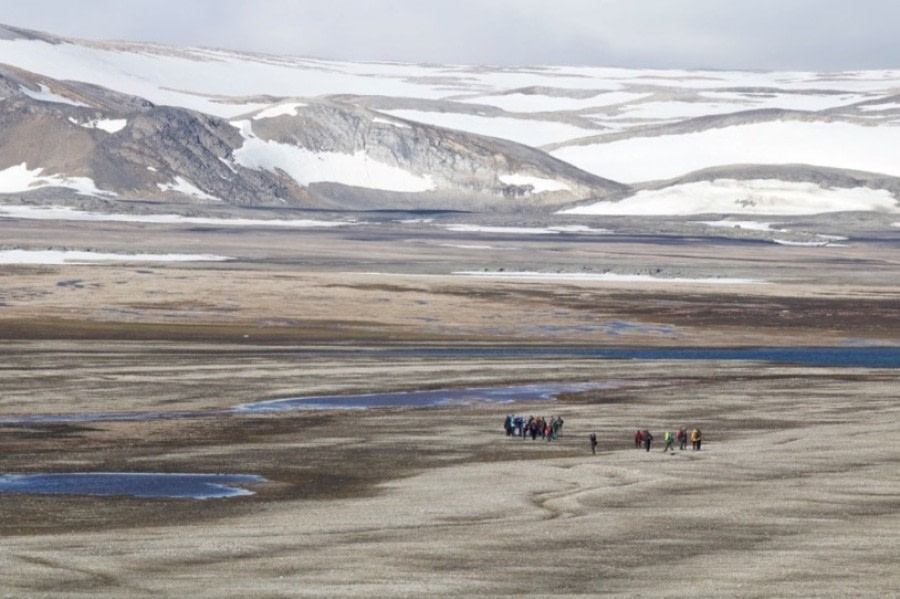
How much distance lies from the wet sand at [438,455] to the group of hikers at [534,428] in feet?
→ 2.06

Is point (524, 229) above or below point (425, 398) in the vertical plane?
below

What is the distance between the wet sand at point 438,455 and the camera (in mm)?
25969

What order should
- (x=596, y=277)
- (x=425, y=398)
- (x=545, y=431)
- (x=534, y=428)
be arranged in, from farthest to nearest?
(x=596, y=277)
(x=425, y=398)
(x=545, y=431)
(x=534, y=428)

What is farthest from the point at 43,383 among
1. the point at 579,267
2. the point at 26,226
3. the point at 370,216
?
the point at 370,216

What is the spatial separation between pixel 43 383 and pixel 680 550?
30.9 m

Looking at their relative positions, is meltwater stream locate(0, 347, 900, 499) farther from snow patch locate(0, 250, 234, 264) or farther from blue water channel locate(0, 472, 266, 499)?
snow patch locate(0, 250, 234, 264)

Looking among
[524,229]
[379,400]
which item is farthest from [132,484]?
[524,229]

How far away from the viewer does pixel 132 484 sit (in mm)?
37031

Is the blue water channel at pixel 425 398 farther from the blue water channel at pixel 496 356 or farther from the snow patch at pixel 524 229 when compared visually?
the snow patch at pixel 524 229

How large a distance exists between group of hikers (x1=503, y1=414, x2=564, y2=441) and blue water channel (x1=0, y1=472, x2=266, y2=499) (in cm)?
921

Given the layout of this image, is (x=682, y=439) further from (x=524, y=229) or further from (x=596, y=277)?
(x=524, y=229)

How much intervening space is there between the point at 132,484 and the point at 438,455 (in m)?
Answer: 8.16

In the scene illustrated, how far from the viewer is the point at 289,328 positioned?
258 ft

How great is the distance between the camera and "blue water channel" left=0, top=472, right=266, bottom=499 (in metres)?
35.7
